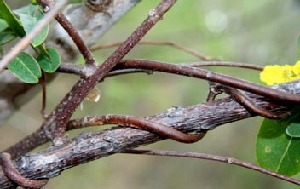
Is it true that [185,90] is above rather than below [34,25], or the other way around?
below

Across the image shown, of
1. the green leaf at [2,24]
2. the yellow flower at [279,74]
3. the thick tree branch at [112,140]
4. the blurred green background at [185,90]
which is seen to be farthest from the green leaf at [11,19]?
the blurred green background at [185,90]

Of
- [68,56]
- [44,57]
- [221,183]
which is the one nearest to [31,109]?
[221,183]

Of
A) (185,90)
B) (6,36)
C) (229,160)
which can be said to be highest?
(6,36)

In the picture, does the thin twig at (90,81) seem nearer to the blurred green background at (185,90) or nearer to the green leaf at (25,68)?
the green leaf at (25,68)

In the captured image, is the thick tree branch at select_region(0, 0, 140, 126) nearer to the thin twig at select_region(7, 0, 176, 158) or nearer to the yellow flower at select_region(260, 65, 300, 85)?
the thin twig at select_region(7, 0, 176, 158)

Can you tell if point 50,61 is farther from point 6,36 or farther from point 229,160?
point 229,160

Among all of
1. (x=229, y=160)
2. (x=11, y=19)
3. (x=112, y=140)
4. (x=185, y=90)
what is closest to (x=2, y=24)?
(x=11, y=19)
